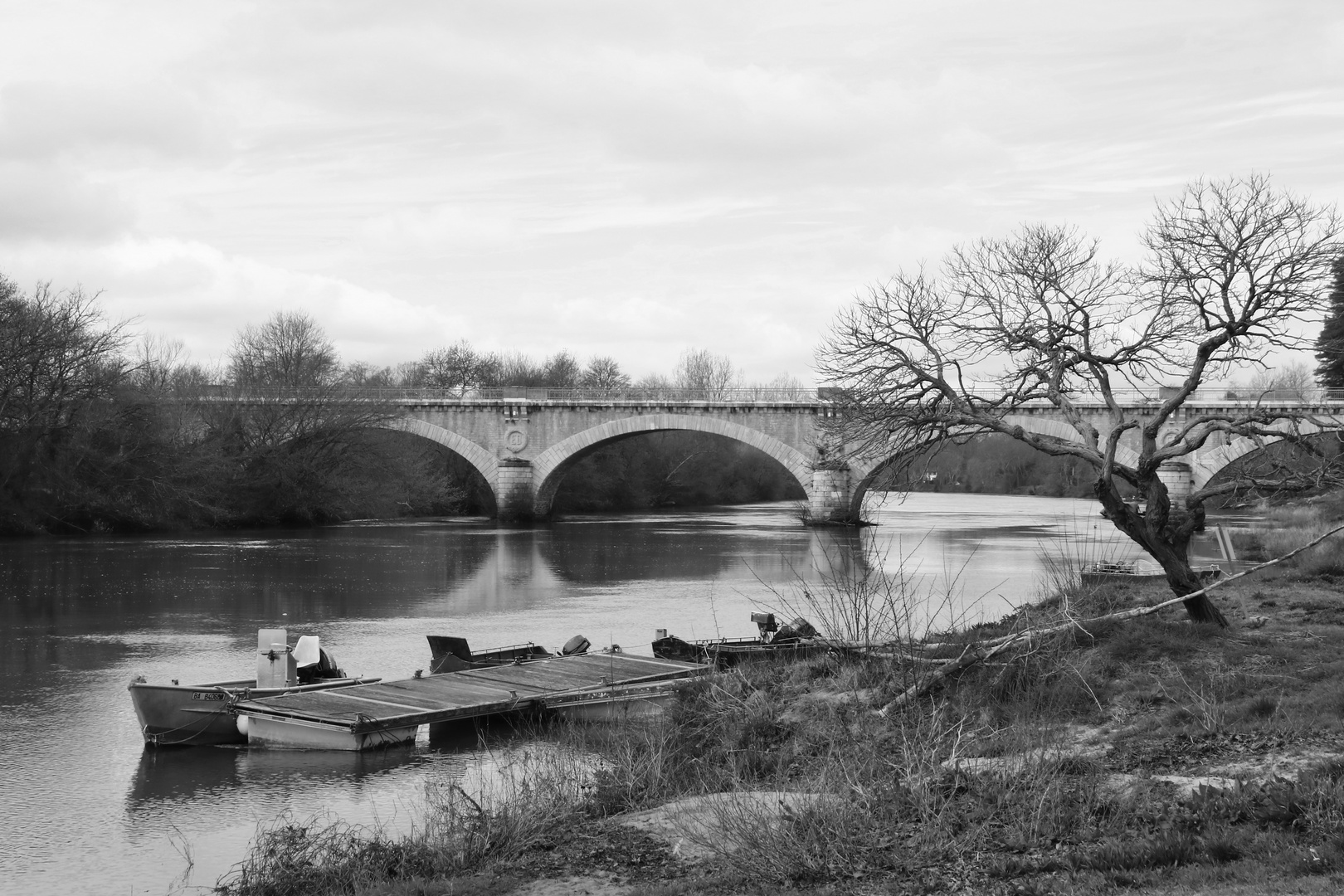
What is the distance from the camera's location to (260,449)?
50750 millimetres

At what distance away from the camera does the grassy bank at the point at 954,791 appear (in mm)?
6754

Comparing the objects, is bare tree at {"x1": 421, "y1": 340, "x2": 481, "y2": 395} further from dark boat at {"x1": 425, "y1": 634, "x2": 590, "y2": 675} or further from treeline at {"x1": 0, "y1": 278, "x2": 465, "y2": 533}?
dark boat at {"x1": 425, "y1": 634, "x2": 590, "y2": 675}

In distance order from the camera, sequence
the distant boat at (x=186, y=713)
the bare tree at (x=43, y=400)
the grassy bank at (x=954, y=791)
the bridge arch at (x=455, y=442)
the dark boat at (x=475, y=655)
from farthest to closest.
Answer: the bridge arch at (x=455, y=442)
the bare tree at (x=43, y=400)
the dark boat at (x=475, y=655)
the distant boat at (x=186, y=713)
the grassy bank at (x=954, y=791)

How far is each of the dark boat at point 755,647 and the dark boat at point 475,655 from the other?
1193 mm

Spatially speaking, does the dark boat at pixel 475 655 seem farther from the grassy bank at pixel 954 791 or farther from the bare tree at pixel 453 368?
the bare tree at pixel 453 368

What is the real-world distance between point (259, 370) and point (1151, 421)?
5723 cm

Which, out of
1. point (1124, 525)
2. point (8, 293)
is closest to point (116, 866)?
point (1124, 525)

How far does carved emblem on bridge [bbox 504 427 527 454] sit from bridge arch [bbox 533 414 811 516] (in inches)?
34.8

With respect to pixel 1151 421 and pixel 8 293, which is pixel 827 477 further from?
pixel 1151 421

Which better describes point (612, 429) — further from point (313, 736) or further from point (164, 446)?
point (313, 736)

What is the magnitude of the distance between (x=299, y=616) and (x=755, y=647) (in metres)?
11.2

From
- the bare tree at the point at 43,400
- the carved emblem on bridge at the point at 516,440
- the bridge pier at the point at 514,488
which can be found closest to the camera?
the bare tree at the point at 43,400

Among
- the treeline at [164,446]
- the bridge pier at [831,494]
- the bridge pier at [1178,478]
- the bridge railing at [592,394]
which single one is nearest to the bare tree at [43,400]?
the treeline at [164,446]

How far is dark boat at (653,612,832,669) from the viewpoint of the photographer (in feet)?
52.1
